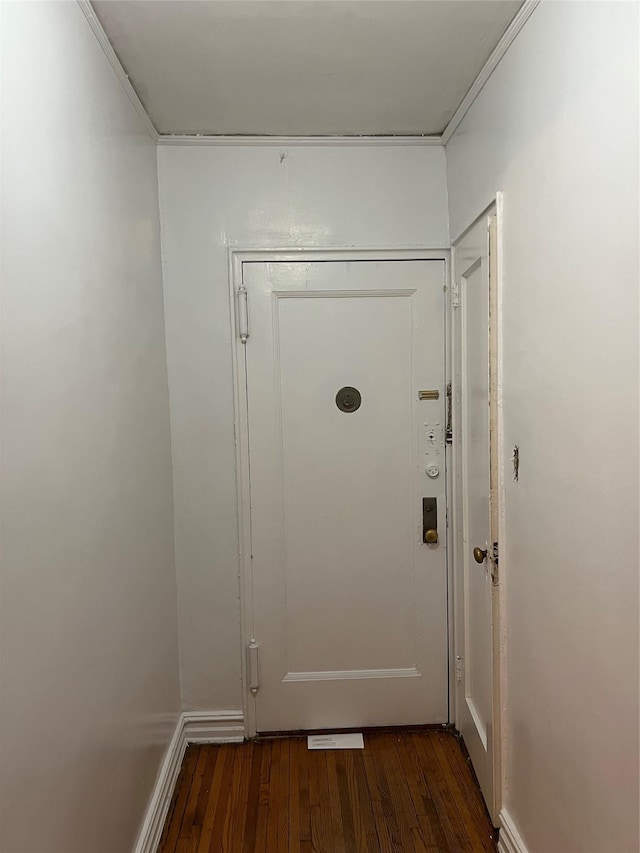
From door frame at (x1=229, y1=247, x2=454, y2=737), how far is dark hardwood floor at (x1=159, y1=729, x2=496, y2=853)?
0.23 m

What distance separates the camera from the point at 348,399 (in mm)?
2398

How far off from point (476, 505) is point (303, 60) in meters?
1.50

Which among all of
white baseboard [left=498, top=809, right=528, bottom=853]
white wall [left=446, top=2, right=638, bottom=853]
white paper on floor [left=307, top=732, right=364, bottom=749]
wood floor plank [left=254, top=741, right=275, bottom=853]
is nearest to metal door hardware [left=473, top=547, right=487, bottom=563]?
white wall [left=446, top=2, right=638, bottom=853]

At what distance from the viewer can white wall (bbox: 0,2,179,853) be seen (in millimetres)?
1049

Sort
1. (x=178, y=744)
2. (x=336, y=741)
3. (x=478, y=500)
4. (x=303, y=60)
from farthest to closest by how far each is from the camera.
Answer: (x=336, y=741)
(x=178, y=744)
(x=478, y=500)
(x=303, y=60)

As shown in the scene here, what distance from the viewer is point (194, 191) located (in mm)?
2303

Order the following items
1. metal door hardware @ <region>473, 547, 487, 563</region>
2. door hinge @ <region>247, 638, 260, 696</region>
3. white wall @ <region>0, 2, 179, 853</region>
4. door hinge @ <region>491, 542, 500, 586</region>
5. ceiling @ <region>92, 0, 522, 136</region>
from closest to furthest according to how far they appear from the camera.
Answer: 1. white wall @ <region>0, 2, 179, 853</region>
2. ceiling @ <region>92, 0, 522, 136</region>
3. door hinge @ <region>491, 542, 500, 586</region>
4. metal door hardware @ <region>473, 547, 487, 563</region>
5. door hinge @ <region>247, 638, 260, 696</region>

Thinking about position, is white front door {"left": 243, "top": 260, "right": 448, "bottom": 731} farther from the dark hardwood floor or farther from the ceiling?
the ceiling

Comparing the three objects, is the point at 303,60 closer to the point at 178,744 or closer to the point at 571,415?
the point at 571,415

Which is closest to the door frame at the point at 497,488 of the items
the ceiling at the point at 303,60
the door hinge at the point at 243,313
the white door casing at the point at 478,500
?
the white door casing at the point at 478,500

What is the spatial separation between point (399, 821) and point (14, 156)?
2.16 meters

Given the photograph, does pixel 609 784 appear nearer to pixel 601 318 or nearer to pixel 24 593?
pixel 601 318

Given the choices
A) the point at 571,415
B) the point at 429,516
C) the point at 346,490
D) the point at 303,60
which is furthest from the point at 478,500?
the point at 303,60

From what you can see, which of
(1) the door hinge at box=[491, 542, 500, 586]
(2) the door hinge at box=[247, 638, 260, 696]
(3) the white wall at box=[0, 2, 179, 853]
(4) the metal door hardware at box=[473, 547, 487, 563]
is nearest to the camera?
(3) the white wall at box=[0, 2, 179, 853]
